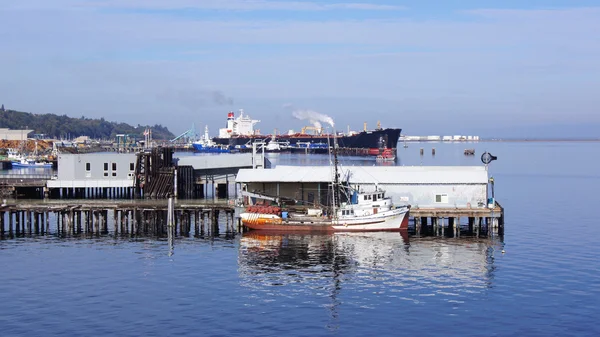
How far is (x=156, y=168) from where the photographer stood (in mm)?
85188

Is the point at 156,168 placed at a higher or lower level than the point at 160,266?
higher

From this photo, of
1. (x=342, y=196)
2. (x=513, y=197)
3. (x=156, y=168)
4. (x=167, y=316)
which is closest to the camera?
(x=167, y=316)

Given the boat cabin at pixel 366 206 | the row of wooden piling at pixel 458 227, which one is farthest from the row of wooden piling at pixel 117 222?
the row of wooden piling at pixel 458 227

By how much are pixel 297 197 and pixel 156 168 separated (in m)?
20.8

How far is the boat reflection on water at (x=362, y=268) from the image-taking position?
43.5 metres

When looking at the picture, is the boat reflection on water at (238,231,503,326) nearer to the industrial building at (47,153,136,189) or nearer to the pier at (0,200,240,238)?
the pier at (0,200,240,238)

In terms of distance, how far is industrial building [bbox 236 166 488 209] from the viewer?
67.6 m

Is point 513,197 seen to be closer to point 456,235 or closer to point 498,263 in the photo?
point 456,235

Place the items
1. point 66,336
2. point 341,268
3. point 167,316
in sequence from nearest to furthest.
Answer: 1. point 66,336
2. point 167,316
3. point 341,268

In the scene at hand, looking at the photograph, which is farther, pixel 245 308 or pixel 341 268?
pixel 341 268

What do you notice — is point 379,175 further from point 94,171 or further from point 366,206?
point 94,171

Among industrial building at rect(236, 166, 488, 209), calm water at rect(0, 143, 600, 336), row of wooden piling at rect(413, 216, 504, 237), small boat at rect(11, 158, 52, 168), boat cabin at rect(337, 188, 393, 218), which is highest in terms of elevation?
small boat at rect(11, 158, 52, 168)

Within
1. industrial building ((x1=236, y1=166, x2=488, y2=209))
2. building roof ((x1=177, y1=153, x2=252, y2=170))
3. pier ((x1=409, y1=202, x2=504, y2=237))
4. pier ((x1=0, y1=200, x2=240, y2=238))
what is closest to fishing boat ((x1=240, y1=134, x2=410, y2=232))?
pier ((x1=409, y1=202, x2=504, y2=237))

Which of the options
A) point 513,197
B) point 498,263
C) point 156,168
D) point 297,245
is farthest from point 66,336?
point 513,197
